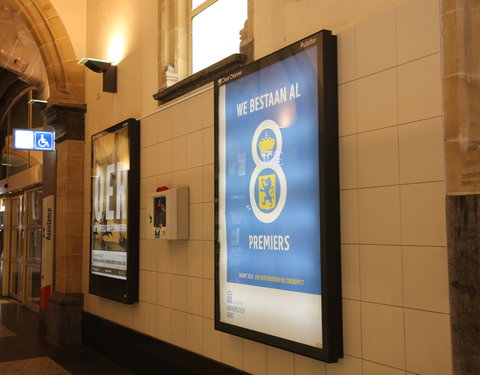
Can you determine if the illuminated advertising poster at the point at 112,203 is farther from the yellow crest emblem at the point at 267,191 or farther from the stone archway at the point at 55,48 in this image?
the yellow crest emblem at the point at 267,191

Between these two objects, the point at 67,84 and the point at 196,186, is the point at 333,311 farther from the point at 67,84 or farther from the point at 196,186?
the point at 67,84

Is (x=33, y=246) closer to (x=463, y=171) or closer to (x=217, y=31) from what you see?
(x=217, y=31)

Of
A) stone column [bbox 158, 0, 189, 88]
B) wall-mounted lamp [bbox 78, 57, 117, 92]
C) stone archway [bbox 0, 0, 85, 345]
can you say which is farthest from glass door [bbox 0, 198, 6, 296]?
stone column [bbox 158, 0, 189, 88]

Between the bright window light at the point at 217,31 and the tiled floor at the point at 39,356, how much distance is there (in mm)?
3246

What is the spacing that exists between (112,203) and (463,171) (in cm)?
434

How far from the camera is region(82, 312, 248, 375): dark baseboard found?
177 inches

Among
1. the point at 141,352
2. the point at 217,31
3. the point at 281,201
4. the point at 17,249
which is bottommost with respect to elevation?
the point at 141,352

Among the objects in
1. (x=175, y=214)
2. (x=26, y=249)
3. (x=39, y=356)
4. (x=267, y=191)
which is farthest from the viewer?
(x=26, y=249)

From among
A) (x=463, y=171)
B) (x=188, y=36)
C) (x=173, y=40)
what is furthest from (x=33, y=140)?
(x=463, y=171)

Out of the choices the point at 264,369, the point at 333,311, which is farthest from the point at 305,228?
the point at 264,369

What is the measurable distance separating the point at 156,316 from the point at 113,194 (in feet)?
5.06

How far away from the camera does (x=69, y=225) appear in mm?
7219

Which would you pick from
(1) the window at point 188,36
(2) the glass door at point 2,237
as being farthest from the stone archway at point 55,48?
(2) the glass door at point 2,237

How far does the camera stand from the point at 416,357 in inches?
106
